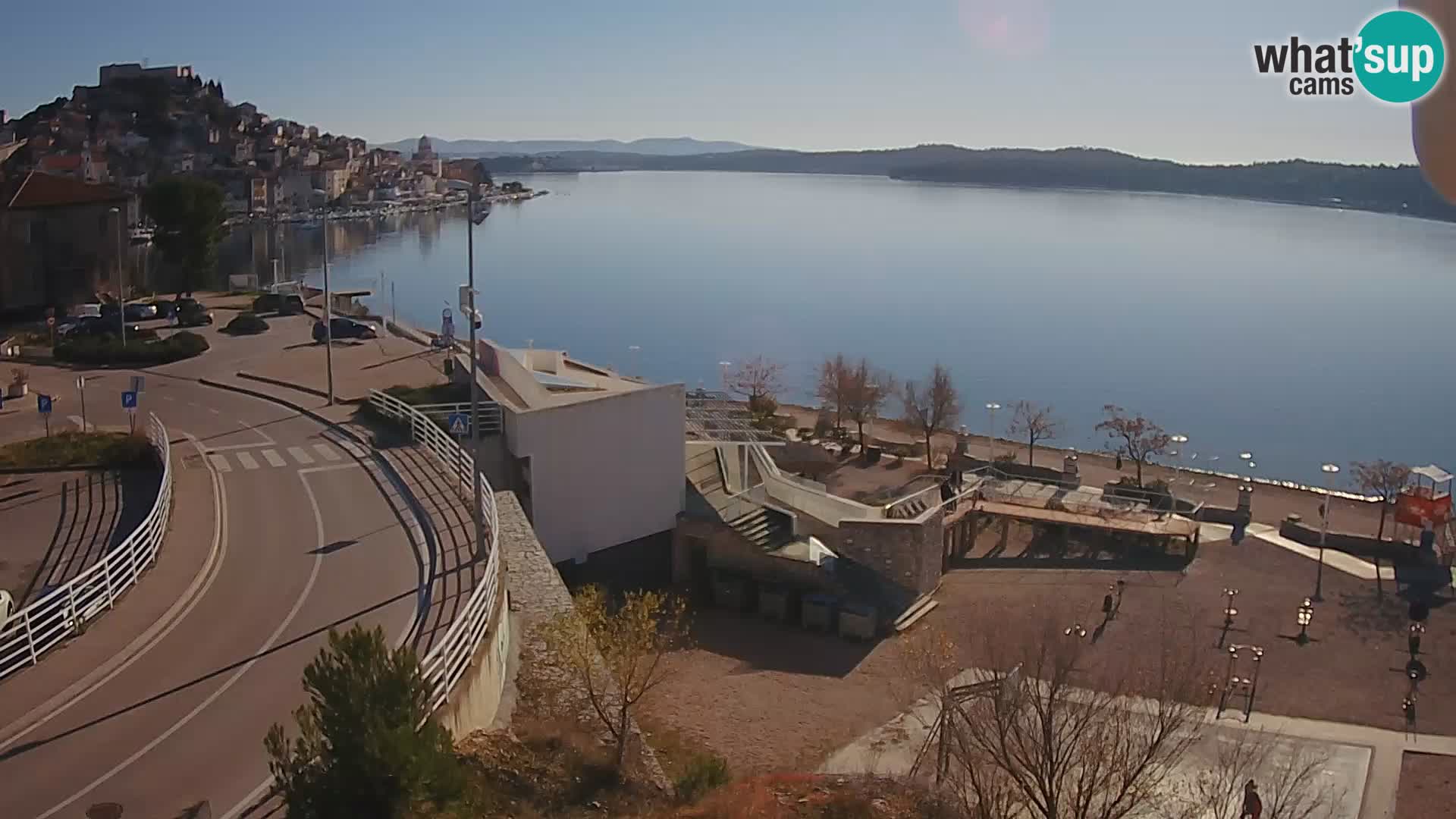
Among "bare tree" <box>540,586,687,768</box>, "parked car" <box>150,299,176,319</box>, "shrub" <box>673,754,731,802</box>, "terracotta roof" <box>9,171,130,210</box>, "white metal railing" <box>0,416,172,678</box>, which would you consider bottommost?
"shrub" <box>673,754,731,802</box>

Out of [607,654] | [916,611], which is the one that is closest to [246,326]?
[916,611]

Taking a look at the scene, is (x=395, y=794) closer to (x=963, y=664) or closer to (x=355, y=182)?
(x=963, y=664)

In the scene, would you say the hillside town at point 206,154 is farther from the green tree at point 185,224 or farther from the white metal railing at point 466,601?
the white metal railing at point 466,601

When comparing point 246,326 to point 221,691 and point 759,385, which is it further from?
point 221,691

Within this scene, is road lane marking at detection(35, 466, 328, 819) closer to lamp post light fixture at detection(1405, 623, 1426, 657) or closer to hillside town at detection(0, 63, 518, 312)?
lamp post light fixture at detection(1405, 623, 1426, 657)

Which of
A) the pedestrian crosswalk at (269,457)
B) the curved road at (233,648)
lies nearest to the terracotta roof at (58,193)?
the curved road at (233,648)

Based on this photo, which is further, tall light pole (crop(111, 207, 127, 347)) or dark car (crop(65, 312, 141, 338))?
dark car (crop(65, 312, 141, 338))

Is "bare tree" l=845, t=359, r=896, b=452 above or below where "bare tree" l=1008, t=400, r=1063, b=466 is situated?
above

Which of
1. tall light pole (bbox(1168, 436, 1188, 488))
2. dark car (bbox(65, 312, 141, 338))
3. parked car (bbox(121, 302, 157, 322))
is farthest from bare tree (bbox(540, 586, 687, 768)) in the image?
parked car (bbox(121, 302, 157, 322))
